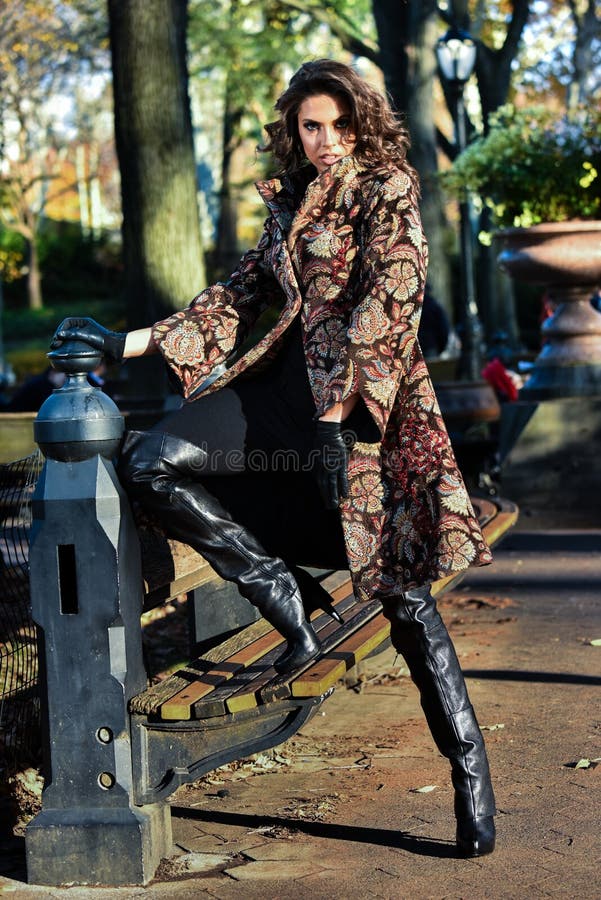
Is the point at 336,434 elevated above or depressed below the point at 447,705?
above

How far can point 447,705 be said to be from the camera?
11.9 feet

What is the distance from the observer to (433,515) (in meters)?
3.57

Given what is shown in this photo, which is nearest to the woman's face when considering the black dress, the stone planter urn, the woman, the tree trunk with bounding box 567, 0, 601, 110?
the woman

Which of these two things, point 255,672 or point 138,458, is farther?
point 255,672

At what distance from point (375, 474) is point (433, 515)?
0.20 meters

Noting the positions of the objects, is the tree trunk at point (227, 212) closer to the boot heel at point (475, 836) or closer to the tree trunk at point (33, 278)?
the tree trunk at point (33, 278)

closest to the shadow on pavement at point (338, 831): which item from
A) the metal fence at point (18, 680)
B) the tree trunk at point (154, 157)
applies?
the metal fence at point (18, 680)

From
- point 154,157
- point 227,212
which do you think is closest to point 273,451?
point 154,157

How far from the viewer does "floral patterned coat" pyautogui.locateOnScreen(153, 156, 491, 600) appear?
3498 mm

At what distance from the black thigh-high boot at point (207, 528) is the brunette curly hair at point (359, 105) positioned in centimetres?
100

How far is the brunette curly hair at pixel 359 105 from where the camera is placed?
367 centimetres

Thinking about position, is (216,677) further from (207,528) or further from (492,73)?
(492,73)

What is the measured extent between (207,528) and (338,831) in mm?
1031

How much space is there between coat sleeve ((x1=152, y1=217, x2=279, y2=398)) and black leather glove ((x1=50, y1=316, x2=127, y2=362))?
14 cm
